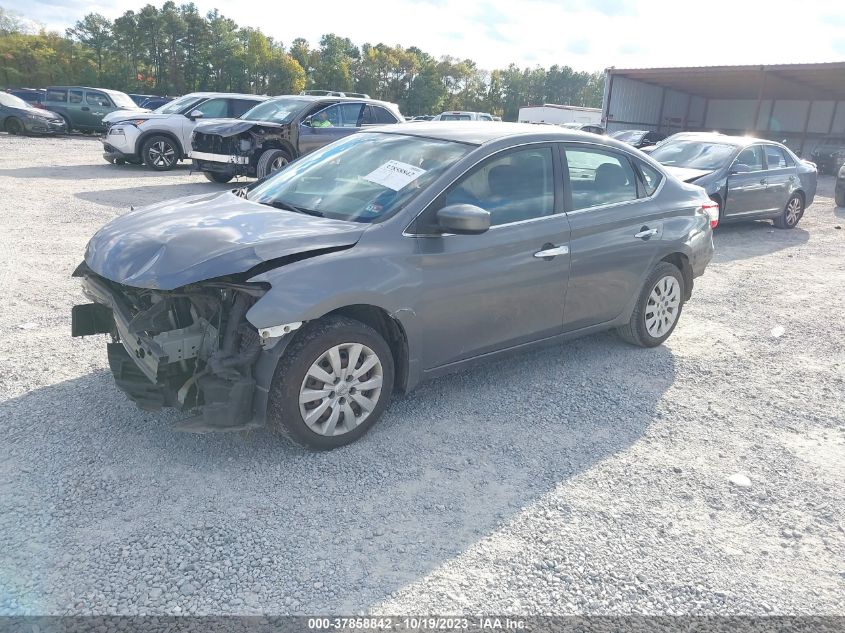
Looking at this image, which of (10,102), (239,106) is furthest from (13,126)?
(239,106)

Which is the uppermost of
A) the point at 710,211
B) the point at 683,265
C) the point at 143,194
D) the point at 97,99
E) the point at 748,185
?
the point at 97,99

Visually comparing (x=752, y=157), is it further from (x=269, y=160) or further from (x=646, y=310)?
(x=269, y=160)

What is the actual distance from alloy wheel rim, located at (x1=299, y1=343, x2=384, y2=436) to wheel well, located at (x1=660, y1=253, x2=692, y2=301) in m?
2.95

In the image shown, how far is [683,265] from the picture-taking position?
550 cm

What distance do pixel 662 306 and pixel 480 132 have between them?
2.22 meters

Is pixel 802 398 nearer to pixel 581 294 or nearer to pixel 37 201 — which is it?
pixel 581 294

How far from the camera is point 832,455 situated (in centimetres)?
396

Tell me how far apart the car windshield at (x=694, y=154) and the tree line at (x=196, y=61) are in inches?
2427

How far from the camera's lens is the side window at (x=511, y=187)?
402 cm

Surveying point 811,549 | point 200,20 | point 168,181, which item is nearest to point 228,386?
point 811,549

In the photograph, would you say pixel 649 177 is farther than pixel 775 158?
No

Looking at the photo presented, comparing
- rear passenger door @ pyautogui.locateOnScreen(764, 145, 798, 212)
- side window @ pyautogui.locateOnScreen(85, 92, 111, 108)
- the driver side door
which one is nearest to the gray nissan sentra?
the driver side door

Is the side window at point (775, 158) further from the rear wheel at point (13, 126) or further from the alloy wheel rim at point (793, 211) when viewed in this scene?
the rear wheel at point (13, 126)

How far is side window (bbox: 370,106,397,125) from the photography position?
13.4 metres
